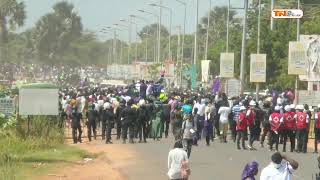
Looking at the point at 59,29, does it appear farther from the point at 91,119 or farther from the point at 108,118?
the point at 108,118

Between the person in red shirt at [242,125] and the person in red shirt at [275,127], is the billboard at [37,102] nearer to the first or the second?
the person in red shirt at [242,125]

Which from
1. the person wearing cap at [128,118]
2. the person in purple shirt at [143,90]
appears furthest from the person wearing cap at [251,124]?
the person in purple shirt at [143,90]

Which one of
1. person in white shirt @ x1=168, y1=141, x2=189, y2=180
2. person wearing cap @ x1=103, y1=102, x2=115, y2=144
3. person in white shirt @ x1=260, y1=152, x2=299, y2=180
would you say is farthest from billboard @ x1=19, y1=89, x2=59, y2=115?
person in white shirt @ x1=260, y1=152, x2=299, y2=180

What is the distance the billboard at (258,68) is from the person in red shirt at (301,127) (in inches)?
488

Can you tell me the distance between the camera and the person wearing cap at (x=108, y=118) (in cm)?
3434

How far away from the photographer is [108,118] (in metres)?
34.8

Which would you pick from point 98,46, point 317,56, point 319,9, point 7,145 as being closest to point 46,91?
point 7,145

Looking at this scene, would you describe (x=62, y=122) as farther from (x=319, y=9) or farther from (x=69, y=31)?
(x=69, y=31)

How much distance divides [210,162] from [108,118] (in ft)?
32.1

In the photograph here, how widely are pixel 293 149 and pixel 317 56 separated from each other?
10466 mm

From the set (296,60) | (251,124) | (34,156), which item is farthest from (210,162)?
(296,60)

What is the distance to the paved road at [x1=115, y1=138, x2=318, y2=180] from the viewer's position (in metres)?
22.7

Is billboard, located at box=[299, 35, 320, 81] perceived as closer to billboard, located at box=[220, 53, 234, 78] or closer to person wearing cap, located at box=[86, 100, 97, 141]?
billboard, located at box=[220, 53, 234, 78]

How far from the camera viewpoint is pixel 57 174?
24.8m
